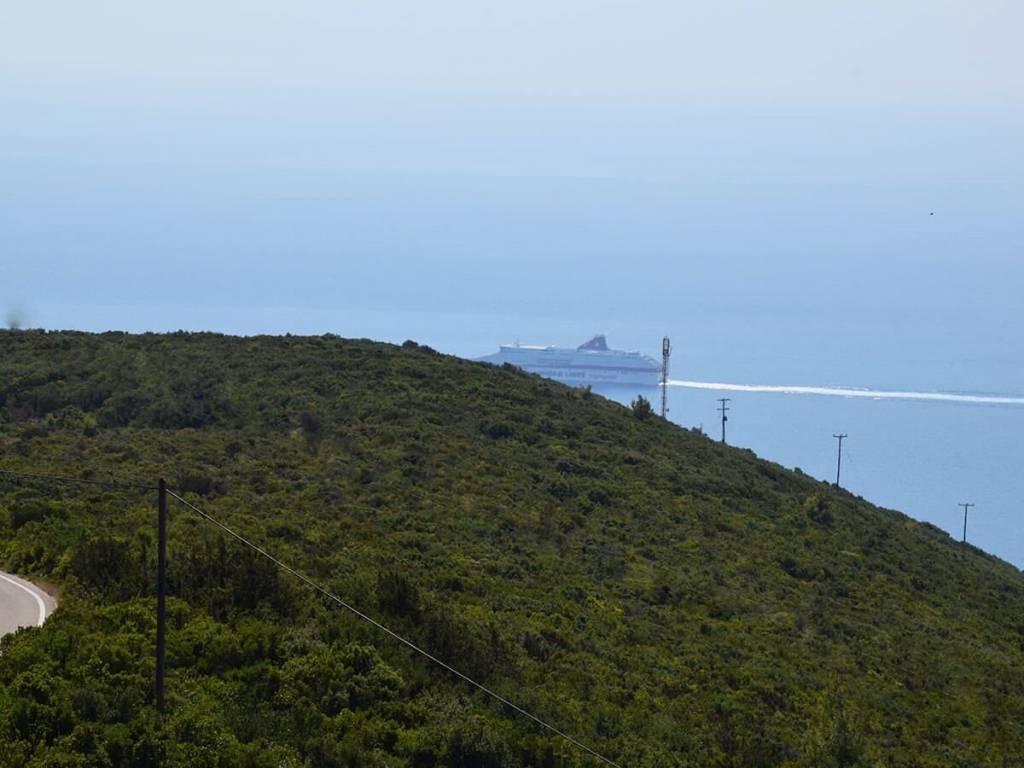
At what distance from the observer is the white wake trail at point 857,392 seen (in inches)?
5955

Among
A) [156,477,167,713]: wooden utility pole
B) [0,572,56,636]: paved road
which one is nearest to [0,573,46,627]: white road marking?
[0,572,56,636]: paved road

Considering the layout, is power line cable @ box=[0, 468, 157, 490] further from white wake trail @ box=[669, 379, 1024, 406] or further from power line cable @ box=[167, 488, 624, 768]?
white wake trail @ box=[669, 379, 1024, 406]

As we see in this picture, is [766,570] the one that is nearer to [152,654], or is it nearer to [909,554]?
[909,554]

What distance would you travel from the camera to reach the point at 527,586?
989 inches

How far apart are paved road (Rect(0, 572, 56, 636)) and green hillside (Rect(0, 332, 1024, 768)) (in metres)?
0.45

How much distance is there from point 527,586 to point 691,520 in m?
10.2

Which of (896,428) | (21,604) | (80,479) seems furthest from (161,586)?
(896,428)

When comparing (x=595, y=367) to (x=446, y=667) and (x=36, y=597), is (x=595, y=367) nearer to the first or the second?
(x=446, y=667)

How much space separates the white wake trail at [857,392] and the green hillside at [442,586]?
369ft

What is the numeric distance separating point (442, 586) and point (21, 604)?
8.66 meters

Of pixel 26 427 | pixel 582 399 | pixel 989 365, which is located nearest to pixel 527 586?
pixel 26 427

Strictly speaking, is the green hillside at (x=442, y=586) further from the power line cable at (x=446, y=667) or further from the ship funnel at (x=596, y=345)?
the ship funnel at (x=596, y=345)

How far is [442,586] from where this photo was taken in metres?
23.4

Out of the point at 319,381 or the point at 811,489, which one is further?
the point at 811,489
